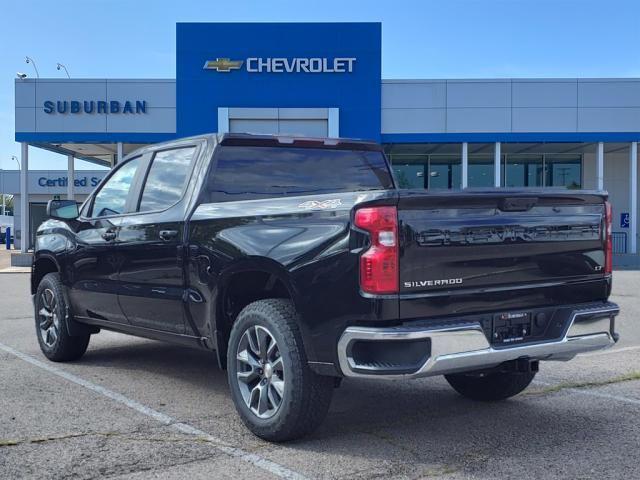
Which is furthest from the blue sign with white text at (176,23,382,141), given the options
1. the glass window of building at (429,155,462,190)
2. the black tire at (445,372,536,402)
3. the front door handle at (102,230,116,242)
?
the black tire at (445,372,536,402)

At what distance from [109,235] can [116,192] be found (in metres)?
0.52

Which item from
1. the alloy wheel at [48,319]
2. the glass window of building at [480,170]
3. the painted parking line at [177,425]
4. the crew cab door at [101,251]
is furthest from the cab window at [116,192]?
the glass window of building at [480,170]

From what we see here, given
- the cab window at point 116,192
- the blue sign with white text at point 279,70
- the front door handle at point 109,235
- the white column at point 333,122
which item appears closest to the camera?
the front door handle at point 109,235

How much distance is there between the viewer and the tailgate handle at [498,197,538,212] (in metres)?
4.02

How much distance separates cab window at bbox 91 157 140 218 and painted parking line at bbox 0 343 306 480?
1.52 metres

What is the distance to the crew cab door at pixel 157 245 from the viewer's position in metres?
5.06

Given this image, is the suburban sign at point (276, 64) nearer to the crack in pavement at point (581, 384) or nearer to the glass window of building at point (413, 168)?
the glass window of building at point (413, 168)

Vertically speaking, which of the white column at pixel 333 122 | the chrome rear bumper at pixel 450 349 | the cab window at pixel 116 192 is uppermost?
the white column at pixel 333 122

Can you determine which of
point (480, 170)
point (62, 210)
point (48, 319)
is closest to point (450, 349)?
point (62, 210)

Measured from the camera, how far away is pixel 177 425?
15.5 feet

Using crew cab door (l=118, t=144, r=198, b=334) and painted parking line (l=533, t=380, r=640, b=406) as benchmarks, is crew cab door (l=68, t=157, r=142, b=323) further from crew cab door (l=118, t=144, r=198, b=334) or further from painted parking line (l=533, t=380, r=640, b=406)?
painted parking line (l=533, t=380, r=640, b=406)

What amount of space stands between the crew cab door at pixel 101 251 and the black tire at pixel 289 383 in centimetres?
197

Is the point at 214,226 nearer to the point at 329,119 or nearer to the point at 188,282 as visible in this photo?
the point at 188,282

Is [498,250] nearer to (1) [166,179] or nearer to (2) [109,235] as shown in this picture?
(1) [166,179]
